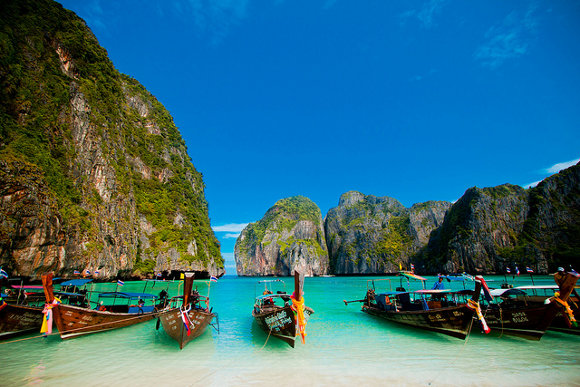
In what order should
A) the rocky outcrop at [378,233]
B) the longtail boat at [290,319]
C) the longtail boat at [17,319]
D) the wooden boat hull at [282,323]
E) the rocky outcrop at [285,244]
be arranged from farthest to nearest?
the rocky outcrop at [285,244], the rocky outcrop at [378,233], the longtail boat at [17,319], the wooden boat hull at [282,323], the longtail boat at [290,319]

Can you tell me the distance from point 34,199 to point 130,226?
2495 centimetres

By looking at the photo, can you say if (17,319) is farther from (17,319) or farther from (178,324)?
(178,324)

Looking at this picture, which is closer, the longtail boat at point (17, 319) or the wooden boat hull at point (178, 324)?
the wooden boat hull at point (178, 324)

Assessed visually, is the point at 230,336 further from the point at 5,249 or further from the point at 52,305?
the point at 5,249

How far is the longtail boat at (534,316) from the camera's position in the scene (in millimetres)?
10047

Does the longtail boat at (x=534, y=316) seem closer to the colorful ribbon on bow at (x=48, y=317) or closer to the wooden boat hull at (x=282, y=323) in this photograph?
the wooden boat hull at (x=282, y=323)

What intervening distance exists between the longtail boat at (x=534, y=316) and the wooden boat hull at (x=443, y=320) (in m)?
2.61

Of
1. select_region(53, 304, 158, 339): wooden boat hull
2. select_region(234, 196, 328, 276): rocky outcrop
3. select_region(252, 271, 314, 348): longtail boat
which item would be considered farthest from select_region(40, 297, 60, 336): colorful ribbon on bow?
select_region(234, 196, 328, 276): rocky outcrop

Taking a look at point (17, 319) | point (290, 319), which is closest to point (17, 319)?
point (17, 319)

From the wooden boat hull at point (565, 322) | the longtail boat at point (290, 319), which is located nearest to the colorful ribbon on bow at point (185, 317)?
the longtail boat at point (290, 319)

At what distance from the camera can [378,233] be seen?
144m

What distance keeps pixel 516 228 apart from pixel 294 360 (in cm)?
11846

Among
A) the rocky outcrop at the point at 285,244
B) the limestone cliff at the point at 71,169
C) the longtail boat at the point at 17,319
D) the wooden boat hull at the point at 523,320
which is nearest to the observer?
the wooden boat hull at the point at 523,320

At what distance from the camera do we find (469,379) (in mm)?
7570
